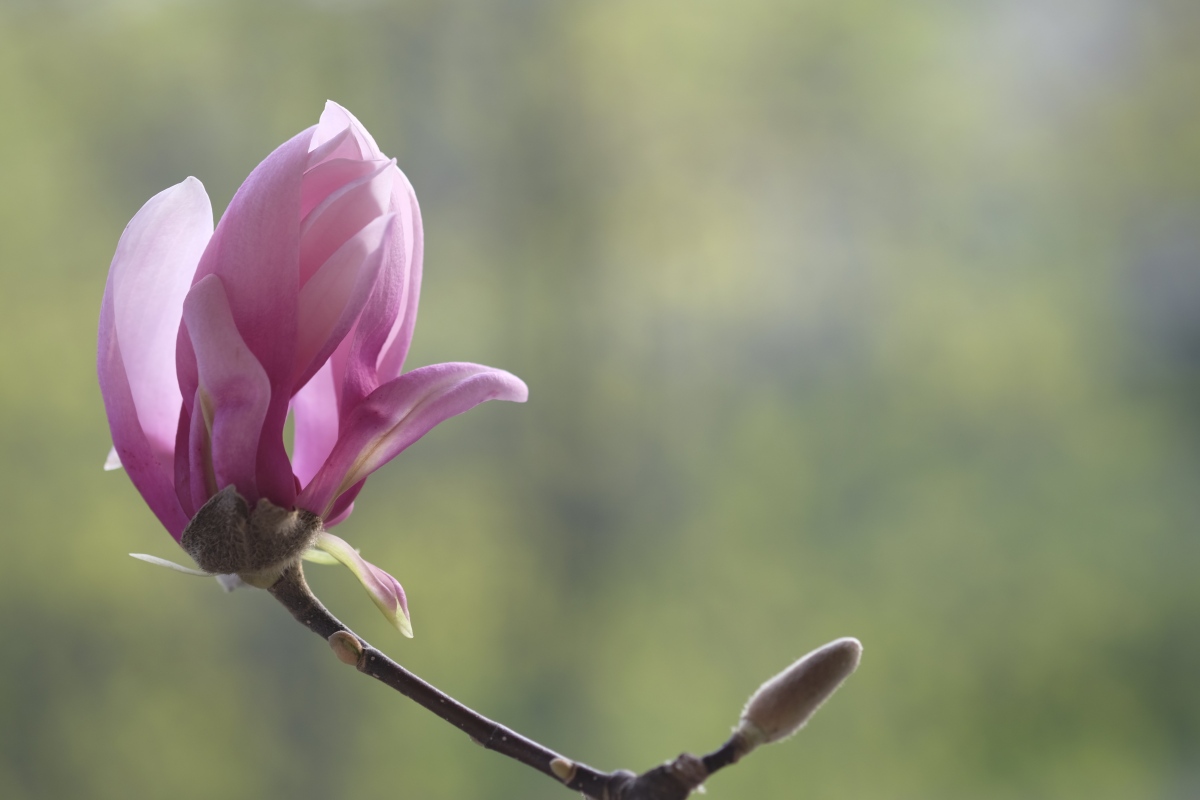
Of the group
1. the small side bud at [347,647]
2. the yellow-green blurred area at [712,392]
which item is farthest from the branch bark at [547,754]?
the yellow-green blurred area at [712,392]

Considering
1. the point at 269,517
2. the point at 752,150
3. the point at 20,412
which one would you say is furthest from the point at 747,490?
the point at 269,517

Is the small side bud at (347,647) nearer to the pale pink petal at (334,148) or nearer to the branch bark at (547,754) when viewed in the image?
the branch bark at (547,754)

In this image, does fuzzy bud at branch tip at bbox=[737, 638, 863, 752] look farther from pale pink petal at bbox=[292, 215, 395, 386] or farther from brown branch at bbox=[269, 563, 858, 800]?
pale pink petal at bbox=[292, 215, 395, 386]

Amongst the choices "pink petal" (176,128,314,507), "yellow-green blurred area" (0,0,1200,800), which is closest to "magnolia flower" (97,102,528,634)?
"pink petal" (176,128,314,507)

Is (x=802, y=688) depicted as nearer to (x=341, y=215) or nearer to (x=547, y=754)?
(x=547, y=754)

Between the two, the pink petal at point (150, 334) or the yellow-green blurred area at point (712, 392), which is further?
the yellow-green blurred area at point (712, 392)

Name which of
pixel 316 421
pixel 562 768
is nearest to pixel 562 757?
pixel 562 768

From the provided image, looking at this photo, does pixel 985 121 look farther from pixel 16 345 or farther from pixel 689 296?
pixel 16 345
